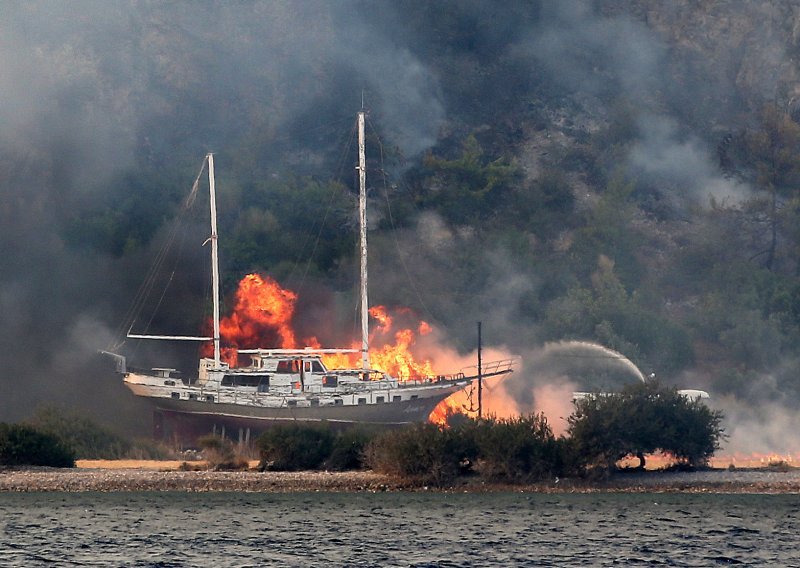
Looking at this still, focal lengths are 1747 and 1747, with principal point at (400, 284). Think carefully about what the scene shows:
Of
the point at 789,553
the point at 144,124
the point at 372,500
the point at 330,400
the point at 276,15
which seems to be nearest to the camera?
the point at 789,553

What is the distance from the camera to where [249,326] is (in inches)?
3029

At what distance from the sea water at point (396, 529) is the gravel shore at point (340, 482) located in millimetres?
938

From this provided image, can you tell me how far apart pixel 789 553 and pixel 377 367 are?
108 feet

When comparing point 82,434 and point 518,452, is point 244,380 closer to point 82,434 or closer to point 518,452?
point 82,434

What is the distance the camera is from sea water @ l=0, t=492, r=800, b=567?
1736 inches

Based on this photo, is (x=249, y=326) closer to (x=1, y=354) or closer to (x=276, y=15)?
(x=1, y=354)

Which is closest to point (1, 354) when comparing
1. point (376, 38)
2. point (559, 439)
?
point (559, 439)

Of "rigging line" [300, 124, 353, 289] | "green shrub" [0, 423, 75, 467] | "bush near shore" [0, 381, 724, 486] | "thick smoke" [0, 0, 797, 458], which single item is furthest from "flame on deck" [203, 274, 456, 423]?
"bush near shore" [0, 381, 724, 486]

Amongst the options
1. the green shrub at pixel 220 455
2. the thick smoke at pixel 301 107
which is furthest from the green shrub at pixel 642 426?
the thick smoke at pixel 301 107

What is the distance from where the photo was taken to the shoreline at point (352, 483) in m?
55.9

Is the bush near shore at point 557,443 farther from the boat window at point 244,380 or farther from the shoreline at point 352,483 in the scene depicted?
A: the boat window at point 244,380

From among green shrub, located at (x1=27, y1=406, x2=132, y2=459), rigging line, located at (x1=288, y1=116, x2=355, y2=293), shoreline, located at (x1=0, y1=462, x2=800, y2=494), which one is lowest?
shoreline, located at (x1=0, y1=462, x2=800, y2=494)

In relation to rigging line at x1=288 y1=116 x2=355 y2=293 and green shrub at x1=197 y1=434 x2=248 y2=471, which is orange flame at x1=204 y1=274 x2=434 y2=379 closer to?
rigging line at x1=288 y1=116 x2=355 y2=293

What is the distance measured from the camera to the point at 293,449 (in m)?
60.2
